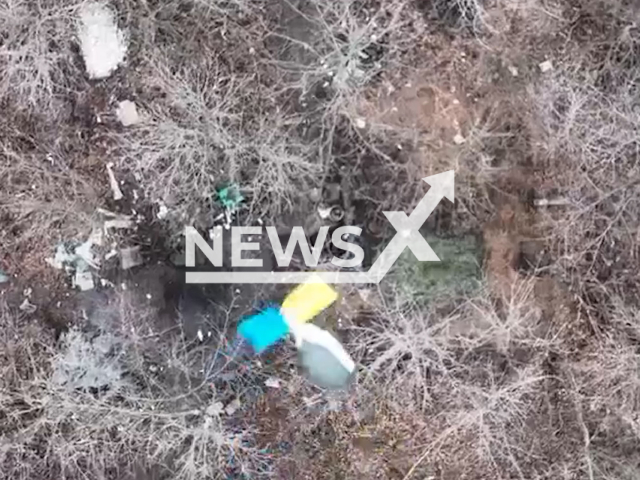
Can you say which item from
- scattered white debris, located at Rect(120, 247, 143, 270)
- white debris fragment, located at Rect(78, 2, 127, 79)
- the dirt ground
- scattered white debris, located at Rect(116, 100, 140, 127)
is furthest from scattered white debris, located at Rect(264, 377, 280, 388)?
white debris fragment, located at Rect(78, 2, 127, 79)

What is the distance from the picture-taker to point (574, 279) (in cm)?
543

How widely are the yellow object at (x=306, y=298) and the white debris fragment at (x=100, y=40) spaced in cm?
183

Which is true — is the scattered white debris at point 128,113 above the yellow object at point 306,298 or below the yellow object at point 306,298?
above

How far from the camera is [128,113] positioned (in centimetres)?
545

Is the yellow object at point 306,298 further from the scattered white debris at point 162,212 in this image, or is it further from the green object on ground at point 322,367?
the scattered white debris at point 162,212

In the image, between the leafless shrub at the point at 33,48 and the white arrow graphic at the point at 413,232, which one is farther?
the white arrow graphic at the point at 413,232

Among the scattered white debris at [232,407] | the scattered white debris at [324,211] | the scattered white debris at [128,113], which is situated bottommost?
the scattered white debris at [232,407]

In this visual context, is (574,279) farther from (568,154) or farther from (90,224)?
(90,224)

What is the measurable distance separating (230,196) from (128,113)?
829mm

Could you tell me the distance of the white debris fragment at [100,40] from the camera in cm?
543

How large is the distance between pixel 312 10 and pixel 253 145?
93cm

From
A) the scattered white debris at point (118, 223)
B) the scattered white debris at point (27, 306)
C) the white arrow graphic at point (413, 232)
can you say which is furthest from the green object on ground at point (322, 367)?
the scattered white debris at point (27, 306)

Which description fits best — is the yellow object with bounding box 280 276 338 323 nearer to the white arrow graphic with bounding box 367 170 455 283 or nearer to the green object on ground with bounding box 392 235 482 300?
the white arrow graphic with bounding box 367 170 455 283

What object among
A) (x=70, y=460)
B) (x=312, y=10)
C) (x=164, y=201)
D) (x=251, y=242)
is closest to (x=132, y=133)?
(x=164, y=201)
